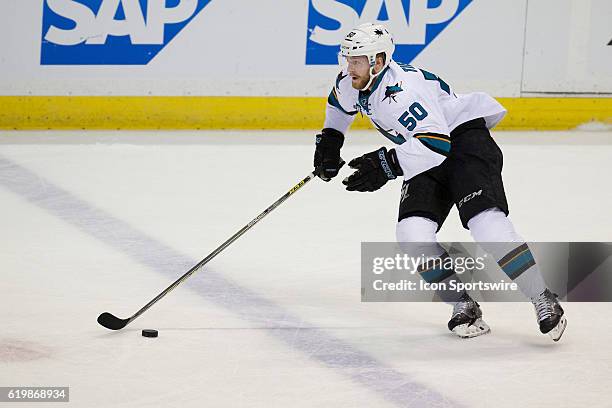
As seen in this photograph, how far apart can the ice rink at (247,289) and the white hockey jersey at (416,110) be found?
54 cm

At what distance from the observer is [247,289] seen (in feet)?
13.2

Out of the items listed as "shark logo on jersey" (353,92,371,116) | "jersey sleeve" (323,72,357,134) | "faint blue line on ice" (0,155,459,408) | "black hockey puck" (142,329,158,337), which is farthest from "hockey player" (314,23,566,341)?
"black hockey puck" (142,329,158,337)

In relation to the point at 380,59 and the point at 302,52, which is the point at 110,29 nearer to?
the point at 302,52

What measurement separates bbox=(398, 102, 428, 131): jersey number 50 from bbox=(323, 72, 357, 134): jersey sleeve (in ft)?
1.09

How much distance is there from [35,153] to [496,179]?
10.4 ft

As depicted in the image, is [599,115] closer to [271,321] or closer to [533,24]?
[533,24]

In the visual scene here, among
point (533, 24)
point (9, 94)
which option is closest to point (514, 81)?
point (533, 24)

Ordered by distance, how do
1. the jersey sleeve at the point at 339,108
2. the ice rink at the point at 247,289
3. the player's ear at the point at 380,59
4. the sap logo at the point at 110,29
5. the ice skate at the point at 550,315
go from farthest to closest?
1. the sap logo at the point at 110,29
2. the jersey sleeve at the point at 339,108
3. the player's ear at the point at 380,59
4. the ice skate at the point at 550,315
5. the ice rink at the point at 247,289

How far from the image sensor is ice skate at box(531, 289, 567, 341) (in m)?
3.37

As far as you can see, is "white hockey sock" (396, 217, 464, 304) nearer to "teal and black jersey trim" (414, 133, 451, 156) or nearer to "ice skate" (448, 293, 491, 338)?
"ice skate" (448, 293, 491, 338)

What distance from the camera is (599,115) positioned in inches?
267

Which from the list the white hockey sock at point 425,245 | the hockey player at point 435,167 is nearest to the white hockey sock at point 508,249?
the hockey player at point 435,167

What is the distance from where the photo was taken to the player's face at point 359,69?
348 cm

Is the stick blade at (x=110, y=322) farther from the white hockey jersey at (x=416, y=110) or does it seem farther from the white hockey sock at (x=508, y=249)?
the white hockey sock at (x=508, y=249)
